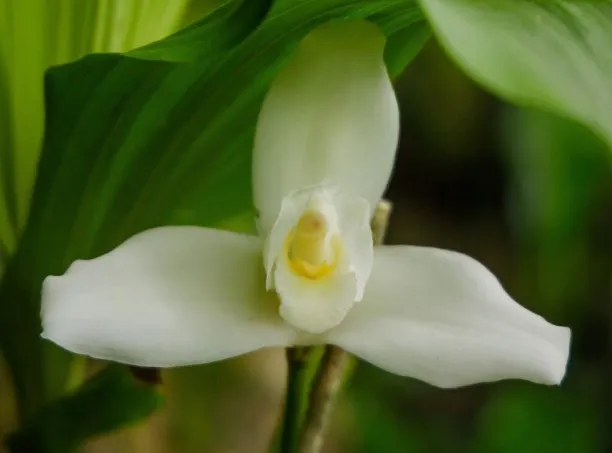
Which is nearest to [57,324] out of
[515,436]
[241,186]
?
[241,186]

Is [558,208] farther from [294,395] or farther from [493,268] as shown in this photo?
[294,395]

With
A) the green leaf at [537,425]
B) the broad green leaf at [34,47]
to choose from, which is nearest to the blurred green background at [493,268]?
the green leaf at [537,425]

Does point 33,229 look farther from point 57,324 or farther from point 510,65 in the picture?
point 510,65

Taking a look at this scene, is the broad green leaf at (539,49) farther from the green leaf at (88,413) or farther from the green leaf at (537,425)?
the green leaf at (537,425)

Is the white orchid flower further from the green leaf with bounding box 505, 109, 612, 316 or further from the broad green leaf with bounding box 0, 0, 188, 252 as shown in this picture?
the green leaf with bounding box 505, 109, 612, 316

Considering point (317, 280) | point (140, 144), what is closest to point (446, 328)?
point (317, 280)

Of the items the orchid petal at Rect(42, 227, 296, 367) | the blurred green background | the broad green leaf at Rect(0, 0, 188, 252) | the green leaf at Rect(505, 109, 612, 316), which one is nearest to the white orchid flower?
the orchid petal at Rect(42, 227, 296, 367)
